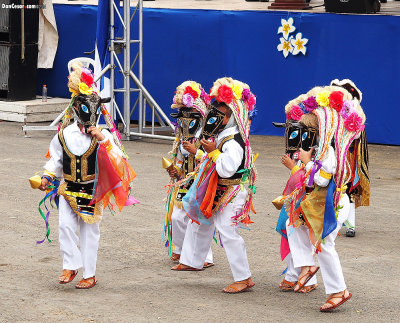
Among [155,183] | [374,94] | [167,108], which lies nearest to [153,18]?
[167,108]

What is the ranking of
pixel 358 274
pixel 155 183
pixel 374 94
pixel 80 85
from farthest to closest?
pixel 374 94
pixel 155 183
pixel 358 274
pixel 80 85

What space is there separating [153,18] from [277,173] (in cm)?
524

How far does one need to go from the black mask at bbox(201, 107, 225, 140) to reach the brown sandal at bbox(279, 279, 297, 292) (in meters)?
1.26

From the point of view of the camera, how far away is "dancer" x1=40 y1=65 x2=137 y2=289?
21.6 ft

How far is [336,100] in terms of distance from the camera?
6.15m

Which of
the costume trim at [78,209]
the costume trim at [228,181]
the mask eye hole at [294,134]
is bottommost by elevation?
the costume trim at [78,209]

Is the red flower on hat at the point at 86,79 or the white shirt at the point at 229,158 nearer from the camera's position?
the white shirt at the point at 229,158

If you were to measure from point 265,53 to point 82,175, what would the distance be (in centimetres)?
841

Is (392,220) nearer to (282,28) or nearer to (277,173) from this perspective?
(277,173)

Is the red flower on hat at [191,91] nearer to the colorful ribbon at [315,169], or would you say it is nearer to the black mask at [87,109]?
the black mask at [87,109]

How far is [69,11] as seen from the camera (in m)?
16.8

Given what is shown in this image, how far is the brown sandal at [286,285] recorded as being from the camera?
263 inches

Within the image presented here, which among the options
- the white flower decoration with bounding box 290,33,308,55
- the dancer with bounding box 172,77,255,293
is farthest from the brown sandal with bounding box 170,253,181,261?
the white flower decoration with bounding box 290,33,308,55

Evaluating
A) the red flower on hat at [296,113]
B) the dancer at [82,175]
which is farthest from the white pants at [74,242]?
the red flower on hat at [296,113]
